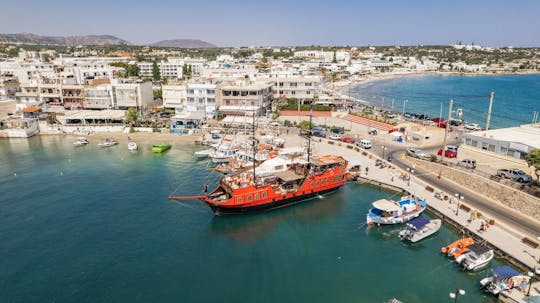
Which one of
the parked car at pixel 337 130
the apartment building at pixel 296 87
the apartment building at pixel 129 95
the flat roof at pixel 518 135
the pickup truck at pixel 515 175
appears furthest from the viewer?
the apartment building at pixel 296 87

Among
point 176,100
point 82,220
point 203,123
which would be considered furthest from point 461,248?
point 176,100

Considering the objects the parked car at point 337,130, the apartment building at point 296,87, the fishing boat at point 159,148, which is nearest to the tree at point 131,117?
the fishing boat at point 159,148

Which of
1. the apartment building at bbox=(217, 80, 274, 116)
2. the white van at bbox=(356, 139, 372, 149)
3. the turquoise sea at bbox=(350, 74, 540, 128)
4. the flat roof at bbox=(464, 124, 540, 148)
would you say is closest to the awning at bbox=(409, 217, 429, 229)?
the flat roof at bbox=(464, 124, 540, 148)

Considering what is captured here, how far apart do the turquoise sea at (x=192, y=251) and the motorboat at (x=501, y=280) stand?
1015mm

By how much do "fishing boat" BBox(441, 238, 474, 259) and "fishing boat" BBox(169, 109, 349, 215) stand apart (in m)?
16.7

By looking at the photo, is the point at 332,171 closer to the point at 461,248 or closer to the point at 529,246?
the point at 461,248

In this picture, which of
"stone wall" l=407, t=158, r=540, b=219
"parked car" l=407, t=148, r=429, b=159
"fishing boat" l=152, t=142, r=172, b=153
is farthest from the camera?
"fishing boat" l=152, t=142, r=172, b=153

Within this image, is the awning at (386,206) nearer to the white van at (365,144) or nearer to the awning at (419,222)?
the awning at (419,222)

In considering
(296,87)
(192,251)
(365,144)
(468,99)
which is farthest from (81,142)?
(468,99)

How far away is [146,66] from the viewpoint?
160 meters

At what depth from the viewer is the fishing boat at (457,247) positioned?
99.5ft

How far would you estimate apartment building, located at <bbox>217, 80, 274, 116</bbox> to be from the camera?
8106cm

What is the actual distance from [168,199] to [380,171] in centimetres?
3119

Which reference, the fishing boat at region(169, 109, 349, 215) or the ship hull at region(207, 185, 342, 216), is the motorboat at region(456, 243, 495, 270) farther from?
the ship hull at region(207, 185, 342, 216)
